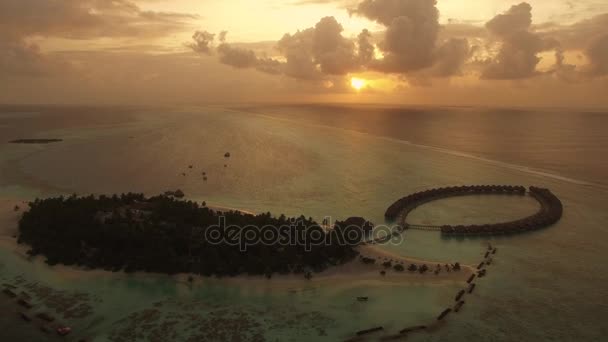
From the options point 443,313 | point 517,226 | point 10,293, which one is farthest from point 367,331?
point 517,226

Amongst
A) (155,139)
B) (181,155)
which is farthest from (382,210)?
(155,139)

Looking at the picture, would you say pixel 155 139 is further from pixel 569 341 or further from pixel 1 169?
pixel 569 341

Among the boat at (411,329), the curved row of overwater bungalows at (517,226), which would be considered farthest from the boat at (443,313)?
the curved row of overwater bungalows at (517,226)

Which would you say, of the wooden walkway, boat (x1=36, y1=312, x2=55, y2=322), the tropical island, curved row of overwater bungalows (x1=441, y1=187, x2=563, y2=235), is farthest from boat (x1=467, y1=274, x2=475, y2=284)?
boat (x1=36, y1=312, x2=55, y2=322)

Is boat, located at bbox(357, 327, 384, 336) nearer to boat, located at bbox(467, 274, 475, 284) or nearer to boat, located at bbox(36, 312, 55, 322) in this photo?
boat, located at bbox(467, 274, 475, 284)

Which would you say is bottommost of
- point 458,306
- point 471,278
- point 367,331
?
point 367,331

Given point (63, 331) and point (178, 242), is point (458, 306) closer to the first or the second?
point (178, 242)
